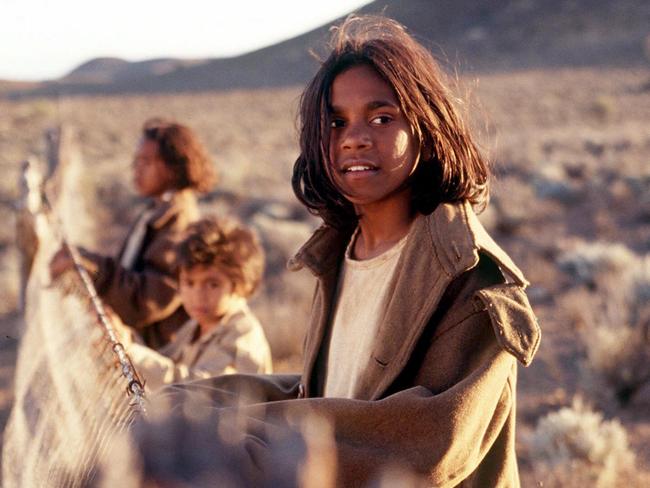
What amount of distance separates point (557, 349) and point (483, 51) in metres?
66.9

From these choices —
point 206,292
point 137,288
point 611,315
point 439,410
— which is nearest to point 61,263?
point 137,288

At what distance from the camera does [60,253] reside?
4.96 m

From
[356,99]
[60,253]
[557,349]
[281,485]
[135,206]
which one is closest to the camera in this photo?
[281,485]

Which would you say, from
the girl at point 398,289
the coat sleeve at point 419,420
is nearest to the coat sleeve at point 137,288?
the girl at point 398,289

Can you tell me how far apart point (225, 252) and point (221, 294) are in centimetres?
20

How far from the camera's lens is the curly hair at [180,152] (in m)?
5.54

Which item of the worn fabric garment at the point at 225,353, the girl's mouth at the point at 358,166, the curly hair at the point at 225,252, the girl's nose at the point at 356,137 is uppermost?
the girl's nose at the point at 356,137

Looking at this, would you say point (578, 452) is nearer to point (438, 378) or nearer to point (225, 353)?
point (225, 353)

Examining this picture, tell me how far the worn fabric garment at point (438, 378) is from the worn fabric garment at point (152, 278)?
8.42 ft

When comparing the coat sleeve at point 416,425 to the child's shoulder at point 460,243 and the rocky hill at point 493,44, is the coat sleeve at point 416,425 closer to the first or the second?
the child's shoulder at point 460,243

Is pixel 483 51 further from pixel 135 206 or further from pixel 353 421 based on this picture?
pixel 353 421

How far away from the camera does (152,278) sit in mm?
5172

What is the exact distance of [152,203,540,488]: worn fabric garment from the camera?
2104 millimetres

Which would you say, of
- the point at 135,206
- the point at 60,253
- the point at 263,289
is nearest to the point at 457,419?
the point at 60,253
